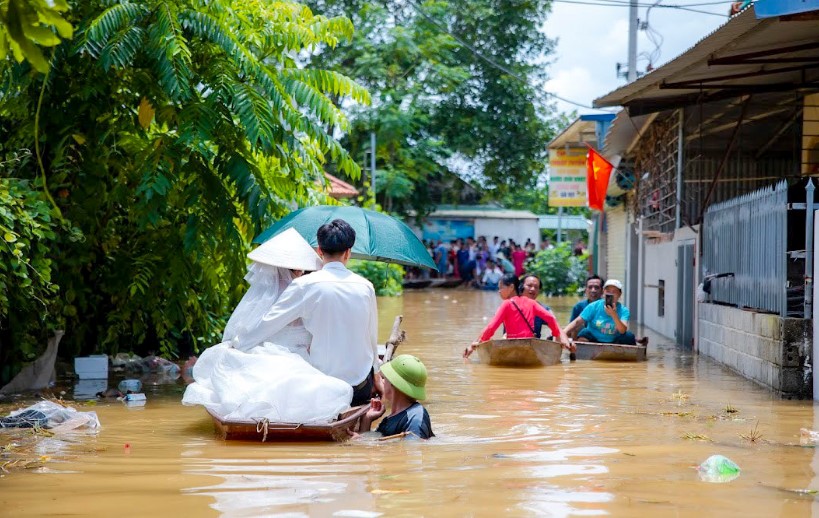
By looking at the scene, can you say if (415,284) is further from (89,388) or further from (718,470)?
(718,470)

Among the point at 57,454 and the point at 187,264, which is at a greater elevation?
the point at 187,264

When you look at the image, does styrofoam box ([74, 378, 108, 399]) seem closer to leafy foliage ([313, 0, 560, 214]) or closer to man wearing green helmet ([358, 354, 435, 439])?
man wearing green helmet ([358, 354, 435, 439])

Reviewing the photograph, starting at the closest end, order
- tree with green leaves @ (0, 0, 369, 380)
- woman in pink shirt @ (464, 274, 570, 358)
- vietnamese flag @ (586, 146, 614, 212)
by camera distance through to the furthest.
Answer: tree with green leaves @ (0, 0, 369, 380) → woman in pink shirt @ (464, 274, 570, 358) → vietnamese flag @ (586, 146, 614, 212)

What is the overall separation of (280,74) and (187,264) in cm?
228

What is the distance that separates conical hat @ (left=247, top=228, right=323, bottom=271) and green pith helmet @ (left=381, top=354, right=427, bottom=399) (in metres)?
1.13

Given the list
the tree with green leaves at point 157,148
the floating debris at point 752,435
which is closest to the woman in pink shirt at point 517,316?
the tree with green leaves at point 157,148

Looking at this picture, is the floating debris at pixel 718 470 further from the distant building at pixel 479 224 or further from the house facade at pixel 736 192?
the distant building at pixel 479 224

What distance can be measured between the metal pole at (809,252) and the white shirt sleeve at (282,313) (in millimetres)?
5512

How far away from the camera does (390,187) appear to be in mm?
38969

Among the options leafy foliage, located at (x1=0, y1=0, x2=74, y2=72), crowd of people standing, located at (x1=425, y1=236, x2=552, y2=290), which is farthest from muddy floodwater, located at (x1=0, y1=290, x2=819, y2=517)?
crowd of people standing, located at (x1=425, y1=236, x2=552, y2=290)

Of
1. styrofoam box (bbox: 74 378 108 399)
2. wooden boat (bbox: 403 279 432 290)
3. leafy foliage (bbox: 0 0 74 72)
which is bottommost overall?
styrofoam box (bbox: 74 378 108 399)

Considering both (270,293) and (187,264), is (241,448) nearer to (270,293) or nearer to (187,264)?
(270,293)

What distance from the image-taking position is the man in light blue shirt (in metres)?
14.6

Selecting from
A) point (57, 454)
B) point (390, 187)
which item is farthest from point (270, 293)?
point (390, 187)
